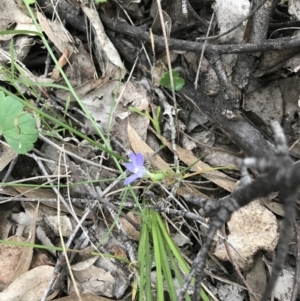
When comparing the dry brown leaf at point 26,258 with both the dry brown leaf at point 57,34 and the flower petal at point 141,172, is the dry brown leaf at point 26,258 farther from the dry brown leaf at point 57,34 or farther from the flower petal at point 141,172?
the dry brown leaf at point 57,34

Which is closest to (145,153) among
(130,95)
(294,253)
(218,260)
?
(130,95)

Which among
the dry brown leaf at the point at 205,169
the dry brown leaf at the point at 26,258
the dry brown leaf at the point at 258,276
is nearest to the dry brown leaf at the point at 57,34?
the dry brown leaf at the point at 205,169

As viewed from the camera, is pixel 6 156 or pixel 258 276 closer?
pixel 258 276

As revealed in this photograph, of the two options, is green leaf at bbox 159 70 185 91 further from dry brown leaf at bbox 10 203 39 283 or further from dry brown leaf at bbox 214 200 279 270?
dry brown leaf at bbox 10 203 39 283

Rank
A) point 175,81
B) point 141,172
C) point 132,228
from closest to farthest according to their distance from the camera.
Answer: point 141,172, point 132,228, point 175,81

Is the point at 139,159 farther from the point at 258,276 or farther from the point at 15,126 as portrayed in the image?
the point at 258,276

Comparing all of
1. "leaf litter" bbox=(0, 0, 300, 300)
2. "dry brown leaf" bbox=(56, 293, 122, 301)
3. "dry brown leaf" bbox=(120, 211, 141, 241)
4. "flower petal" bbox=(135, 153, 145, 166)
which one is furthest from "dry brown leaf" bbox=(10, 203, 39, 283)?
"flower petal" bbox=(135, 153, 145, 166)

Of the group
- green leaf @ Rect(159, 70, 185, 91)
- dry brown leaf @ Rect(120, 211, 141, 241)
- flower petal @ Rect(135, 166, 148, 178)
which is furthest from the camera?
green leaf @ Rect(159, 70, 185, 91)

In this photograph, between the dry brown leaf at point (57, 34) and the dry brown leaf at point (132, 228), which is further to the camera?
Answer: the dry brown leaf at point (57, 34)

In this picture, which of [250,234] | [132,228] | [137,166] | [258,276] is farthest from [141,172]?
[258,276]
